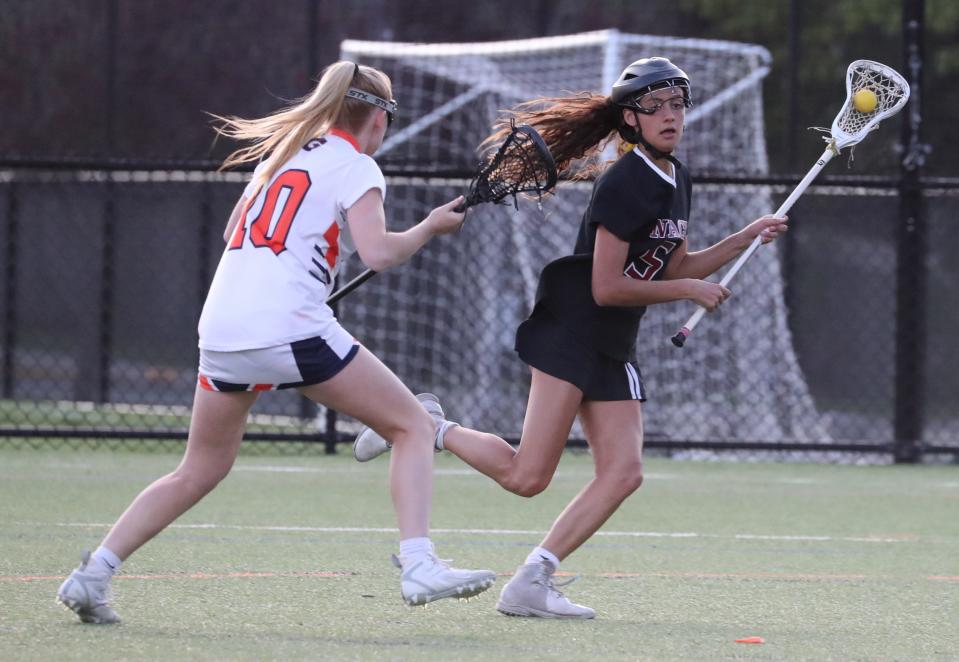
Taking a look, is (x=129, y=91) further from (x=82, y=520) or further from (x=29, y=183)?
(x=82, y=520)

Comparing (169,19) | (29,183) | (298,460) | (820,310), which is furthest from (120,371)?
(820,310)

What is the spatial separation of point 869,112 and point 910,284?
15.7ft

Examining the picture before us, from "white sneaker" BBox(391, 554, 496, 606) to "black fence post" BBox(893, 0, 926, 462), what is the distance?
6.53 metres

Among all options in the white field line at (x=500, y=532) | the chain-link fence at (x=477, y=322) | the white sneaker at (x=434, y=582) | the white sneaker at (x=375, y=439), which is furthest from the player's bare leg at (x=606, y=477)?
the chain-link fence at (x=477, y=322)

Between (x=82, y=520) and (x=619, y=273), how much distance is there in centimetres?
322

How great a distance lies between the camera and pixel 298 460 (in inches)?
400

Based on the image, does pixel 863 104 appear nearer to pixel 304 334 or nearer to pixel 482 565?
pixel 482 565

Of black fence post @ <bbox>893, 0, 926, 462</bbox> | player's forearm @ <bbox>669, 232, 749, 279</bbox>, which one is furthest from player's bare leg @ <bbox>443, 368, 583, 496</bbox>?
black fence post @ <bbox>893, 0, 926, 462</bbox>

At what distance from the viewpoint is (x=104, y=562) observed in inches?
185

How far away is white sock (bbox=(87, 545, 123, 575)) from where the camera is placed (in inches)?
185

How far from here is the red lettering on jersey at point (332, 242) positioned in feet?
15.4

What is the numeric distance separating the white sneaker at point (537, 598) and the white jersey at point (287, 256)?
3.57 feet

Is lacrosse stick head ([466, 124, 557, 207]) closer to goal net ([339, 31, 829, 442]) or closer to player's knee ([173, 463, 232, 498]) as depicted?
player's knee ([173, 463, 232, 498])

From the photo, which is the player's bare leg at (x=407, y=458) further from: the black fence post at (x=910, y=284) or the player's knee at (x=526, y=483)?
the black fence post at (x=910, y=284)
